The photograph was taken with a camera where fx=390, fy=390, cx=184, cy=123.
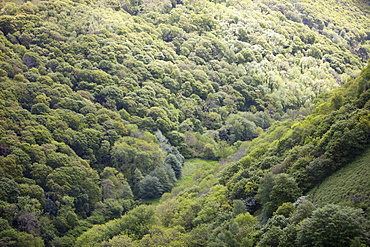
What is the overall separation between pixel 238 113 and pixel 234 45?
54.9 metres

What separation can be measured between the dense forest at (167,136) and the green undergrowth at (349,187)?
279mm

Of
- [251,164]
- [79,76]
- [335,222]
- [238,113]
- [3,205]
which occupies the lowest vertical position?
[3,205]

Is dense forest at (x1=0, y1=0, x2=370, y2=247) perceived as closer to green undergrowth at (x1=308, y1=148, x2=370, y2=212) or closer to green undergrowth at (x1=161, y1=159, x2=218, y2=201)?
green undergrowth at (x1=308, y1=148, x2=370, y2=212)

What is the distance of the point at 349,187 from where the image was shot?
50.2m

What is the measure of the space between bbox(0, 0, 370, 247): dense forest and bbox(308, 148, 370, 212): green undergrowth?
0.28m

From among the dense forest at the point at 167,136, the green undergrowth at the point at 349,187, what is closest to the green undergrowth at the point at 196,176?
the dense forest at the point at 167,136

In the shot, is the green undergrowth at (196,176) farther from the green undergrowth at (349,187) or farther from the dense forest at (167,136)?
the green undergrowth at (349,187)

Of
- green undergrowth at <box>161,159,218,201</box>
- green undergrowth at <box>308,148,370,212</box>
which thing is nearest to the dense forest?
green undergrowth at <box>308,148,370,212</box>

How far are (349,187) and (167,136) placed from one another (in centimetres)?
8024

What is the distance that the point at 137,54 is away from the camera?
158 m

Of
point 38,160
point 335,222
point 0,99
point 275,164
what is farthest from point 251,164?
point 0,99

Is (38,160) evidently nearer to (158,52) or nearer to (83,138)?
(83,138)

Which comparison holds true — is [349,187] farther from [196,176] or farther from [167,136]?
[167,136]

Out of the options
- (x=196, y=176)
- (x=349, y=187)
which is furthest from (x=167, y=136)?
(x=349, y=187)
